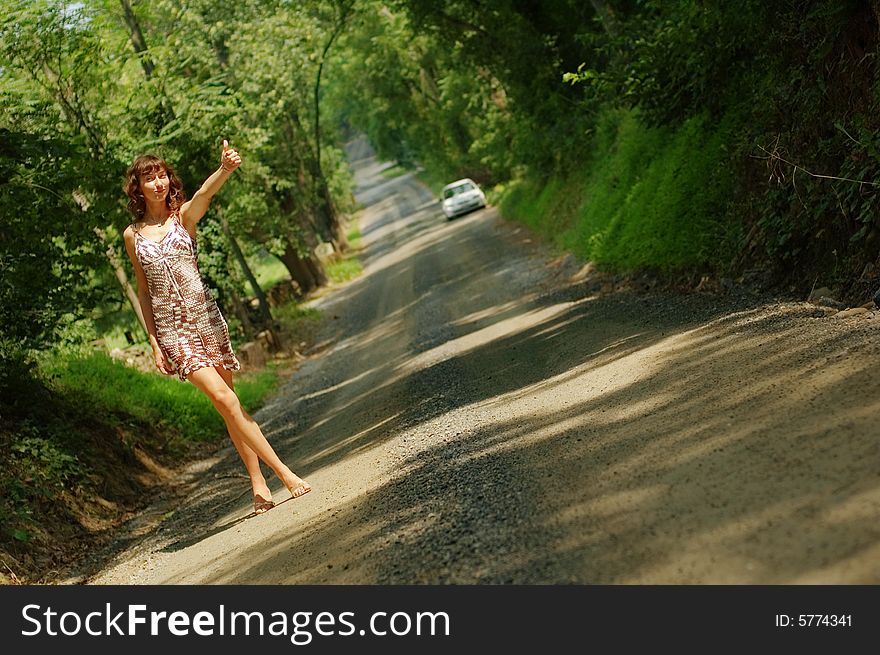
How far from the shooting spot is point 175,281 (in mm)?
6816

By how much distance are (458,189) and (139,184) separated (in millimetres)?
38801

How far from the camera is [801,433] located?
512cm

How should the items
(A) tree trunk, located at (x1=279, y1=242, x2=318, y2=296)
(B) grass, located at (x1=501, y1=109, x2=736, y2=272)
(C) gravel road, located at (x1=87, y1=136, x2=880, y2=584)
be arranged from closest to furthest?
(C) gravel road, located at (x1=87, y1=136, x2=880, y2=584) → (B) grass, located at (x1=501, y1=109, x2=736, y2=272) → (A) tree trunk, located at (x1=279, y1=242, x2=318, y2=296)

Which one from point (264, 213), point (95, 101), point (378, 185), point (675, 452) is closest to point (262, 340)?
point (264, 213)

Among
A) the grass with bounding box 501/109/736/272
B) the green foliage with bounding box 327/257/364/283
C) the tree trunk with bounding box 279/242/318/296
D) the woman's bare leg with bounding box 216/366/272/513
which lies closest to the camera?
the woman's bare leg with bounding box 216/366/272/513

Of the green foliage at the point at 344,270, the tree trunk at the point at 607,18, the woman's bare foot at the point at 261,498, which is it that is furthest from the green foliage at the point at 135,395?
the green foliage at the point at 344,270

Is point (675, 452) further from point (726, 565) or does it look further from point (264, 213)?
point (264, 213)

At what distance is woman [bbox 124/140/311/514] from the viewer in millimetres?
6789

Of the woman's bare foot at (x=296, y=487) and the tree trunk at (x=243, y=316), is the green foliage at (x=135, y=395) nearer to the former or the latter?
the woman's bare foot at (x=296, y=487)

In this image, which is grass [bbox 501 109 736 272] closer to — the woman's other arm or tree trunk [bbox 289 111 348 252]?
the woman's other arm

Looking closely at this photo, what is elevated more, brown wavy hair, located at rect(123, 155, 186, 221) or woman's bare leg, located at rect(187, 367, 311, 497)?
brown wavy hair, located at rect(123, 155, 186, 221)

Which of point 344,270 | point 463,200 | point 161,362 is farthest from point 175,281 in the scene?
point 463,200

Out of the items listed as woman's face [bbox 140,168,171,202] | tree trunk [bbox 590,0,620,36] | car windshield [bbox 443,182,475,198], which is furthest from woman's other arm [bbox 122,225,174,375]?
car windshield [bbox 443,182,475,198]

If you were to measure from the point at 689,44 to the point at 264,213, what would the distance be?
1555 cm
